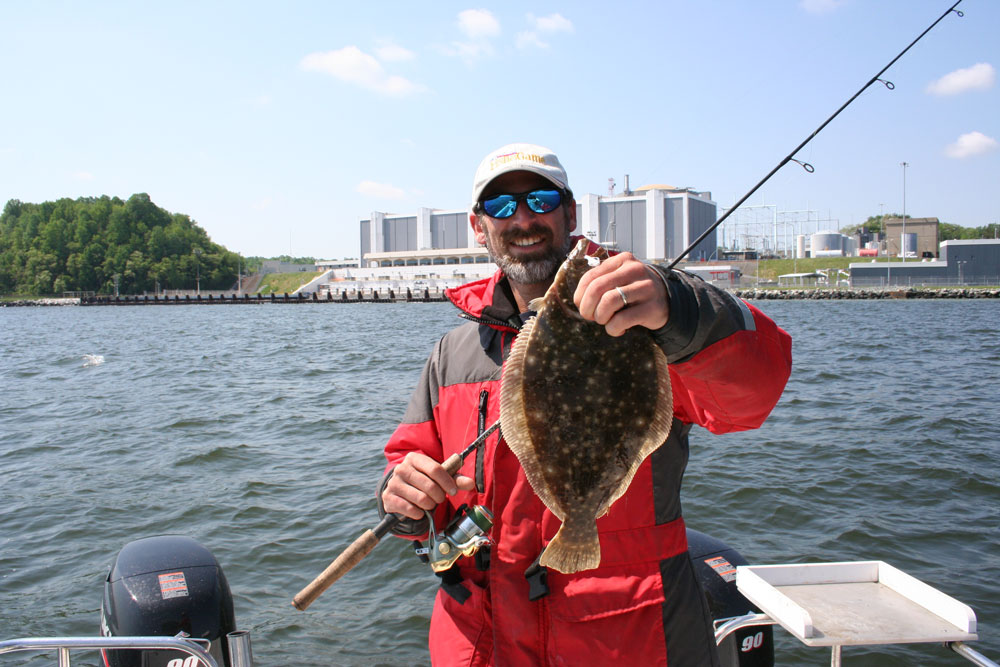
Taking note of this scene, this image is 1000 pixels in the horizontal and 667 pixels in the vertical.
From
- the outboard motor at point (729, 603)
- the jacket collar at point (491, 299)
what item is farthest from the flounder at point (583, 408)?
the outboard motor at point (729, 603)

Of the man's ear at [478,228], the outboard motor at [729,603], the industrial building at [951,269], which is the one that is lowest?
the outboard motor at [729,603]

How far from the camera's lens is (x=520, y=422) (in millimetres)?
2195

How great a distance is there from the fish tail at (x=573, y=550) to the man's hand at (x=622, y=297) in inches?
25.3

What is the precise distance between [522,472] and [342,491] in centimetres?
838

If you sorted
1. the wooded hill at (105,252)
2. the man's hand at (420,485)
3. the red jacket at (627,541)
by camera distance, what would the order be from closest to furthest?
the red jacket at (627,541), the man's hand at (420,485), the wooded hill at (105,252)

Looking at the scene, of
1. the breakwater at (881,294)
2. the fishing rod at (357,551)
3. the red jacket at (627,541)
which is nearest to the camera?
the red jacket at (627,541)

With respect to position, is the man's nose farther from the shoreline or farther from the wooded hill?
the wooded hill

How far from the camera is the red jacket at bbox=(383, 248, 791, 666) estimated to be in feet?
7.31

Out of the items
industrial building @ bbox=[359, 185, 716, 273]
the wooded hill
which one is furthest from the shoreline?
industrial building @ bbox=[359, 185, 716, 273]

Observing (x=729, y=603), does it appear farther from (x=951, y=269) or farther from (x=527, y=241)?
(x=951, y=269)

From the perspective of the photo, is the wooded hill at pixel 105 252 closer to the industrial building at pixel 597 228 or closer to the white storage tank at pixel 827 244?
the industrial building at pixel 597 228

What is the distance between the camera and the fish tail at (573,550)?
6.97ft

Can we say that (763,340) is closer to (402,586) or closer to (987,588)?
(402,586)

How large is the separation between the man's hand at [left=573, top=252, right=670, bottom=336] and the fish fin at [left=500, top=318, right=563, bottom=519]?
0.27 metres
